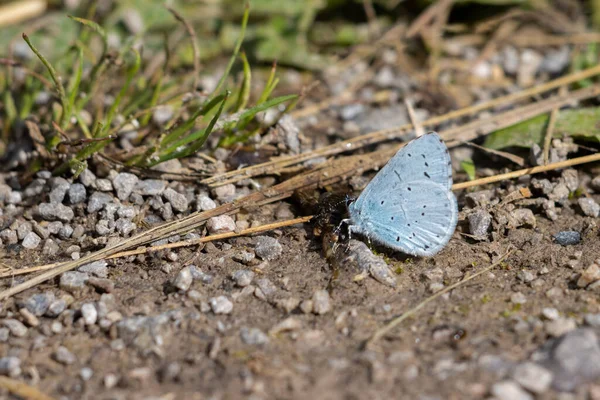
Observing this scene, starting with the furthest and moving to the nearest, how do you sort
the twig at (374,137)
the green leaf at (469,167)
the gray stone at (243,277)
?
the green leaf at (469,167) < the twig at (374,137) < the gray stone at (243,277)

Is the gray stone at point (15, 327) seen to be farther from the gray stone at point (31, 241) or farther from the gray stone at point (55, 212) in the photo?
the gray stone at point (55, 212)

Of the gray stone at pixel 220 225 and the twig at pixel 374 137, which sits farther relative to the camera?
the twig at pixel 374 137

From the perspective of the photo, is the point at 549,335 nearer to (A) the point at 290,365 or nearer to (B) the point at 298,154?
(A) the point at 290,365

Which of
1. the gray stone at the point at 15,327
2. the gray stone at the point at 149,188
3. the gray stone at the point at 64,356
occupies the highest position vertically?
the gray stone at the point at 149,188

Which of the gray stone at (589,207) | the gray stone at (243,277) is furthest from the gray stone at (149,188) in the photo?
the gray stone at (589,207)

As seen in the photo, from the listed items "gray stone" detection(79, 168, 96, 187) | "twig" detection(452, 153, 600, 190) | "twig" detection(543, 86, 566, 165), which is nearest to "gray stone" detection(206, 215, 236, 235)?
"gray stone" detection(79, 168, 96, 187)

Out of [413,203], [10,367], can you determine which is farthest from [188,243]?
[413,203]
